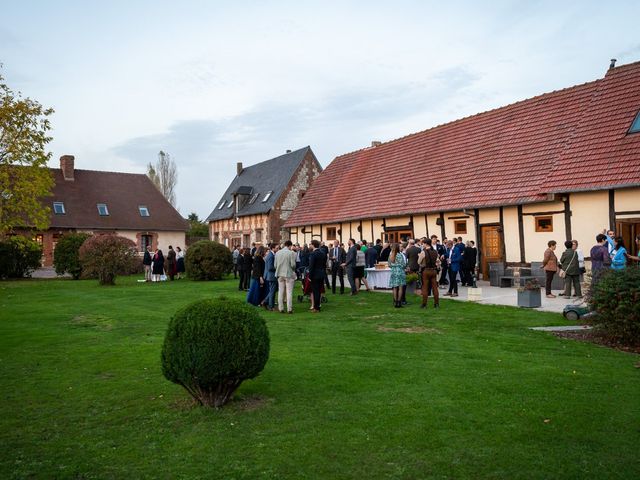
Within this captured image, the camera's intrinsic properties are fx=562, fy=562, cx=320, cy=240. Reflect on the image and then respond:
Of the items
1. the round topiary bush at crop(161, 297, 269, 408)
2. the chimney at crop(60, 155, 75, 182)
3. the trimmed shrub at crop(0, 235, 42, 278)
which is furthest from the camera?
the chimney at crop(60, 155, 75, 182)

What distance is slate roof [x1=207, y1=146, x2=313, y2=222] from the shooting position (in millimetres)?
41062

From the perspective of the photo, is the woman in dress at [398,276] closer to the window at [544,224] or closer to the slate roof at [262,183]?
the window at [544,224]

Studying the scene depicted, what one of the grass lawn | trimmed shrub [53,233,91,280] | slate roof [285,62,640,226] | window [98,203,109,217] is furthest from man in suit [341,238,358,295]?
window [98,203,109,217]

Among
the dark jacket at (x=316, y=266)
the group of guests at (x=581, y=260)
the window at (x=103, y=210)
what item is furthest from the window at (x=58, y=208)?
the group of guests at (x=581, y=260)

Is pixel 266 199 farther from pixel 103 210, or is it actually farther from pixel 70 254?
pixel 70 254

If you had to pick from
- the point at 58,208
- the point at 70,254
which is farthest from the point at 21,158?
the point at 58,208

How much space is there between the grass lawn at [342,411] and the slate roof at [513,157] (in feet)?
29.9

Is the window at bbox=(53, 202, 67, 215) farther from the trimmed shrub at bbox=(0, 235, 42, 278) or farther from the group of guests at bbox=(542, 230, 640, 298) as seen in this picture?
the group of guests at bbox=(542, 230, 640, 298)

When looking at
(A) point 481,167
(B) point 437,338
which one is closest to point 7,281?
(A) point 481,167

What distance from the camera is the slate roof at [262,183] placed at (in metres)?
41.1

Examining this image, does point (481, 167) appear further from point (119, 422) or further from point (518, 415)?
point (119, 422)

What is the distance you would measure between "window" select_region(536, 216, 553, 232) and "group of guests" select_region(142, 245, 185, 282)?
→ 16108mm

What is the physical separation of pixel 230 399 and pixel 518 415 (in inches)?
123

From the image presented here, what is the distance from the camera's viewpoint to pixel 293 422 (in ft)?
18.6
